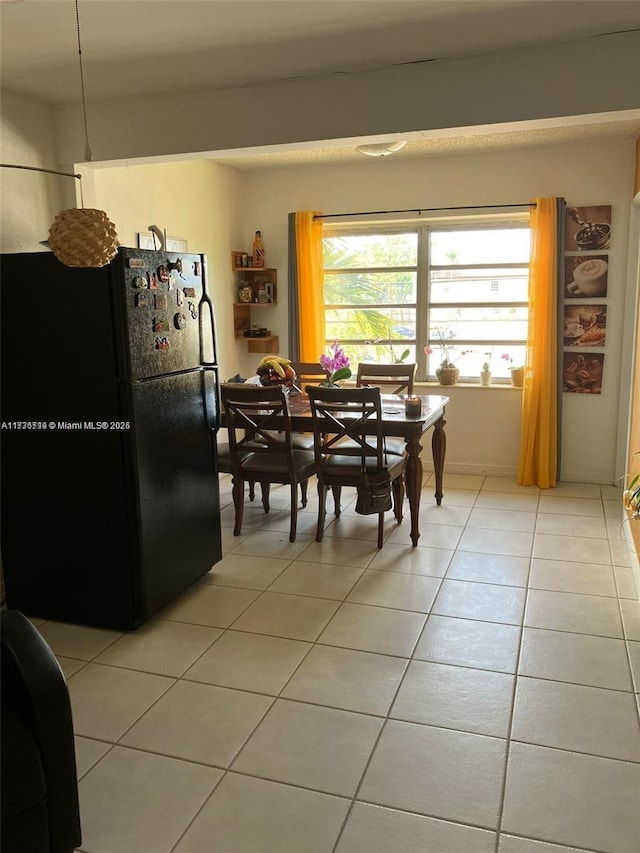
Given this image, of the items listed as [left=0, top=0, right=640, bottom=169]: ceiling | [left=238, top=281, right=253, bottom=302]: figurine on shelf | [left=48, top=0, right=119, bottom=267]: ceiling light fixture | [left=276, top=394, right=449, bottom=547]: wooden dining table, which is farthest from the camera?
[left=238, top=281, right=253, bottom=302]: figurine on shelf

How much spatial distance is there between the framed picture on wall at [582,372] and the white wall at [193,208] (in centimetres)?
277

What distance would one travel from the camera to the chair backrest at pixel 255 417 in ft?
12.5

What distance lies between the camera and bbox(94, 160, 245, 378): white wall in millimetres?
4188

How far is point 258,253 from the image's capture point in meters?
5.71

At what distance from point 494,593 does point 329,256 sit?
11.7 feet

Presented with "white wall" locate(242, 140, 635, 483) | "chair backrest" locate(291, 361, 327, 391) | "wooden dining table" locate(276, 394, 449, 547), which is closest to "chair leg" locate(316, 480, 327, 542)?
"wooden dining table" locate(276, 394, 449, 547)

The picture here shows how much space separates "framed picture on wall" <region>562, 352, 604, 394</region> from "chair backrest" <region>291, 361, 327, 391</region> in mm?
1902

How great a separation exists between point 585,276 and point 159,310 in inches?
138

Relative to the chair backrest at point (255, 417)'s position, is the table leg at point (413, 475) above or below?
below

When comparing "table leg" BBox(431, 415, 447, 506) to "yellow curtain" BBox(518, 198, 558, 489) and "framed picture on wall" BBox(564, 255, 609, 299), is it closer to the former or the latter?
"yellow curtain" BBox(518, 198, 558, 489)

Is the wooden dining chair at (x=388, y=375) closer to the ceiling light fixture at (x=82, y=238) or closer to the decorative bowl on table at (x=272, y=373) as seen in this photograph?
the decorative bowl on table at (x=272, y=373)

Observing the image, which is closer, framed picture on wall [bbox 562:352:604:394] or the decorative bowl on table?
the decorative bowl on table

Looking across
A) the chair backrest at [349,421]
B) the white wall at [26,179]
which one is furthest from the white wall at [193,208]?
the chair backrest at [349,421]

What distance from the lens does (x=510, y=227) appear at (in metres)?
5.31
